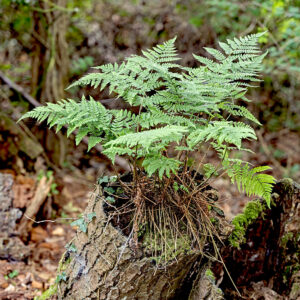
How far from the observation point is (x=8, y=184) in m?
3.50

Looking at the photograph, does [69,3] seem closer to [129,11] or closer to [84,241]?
[129,11]

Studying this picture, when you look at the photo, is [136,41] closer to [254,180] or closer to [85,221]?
[85,221]

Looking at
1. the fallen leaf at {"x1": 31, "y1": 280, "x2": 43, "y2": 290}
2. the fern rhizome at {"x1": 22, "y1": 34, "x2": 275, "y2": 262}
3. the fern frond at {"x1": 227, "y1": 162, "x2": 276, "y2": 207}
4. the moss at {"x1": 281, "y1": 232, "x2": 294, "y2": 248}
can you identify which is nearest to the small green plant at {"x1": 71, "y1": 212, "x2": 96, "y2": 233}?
the fern rhizome at {"x1": 22, "y1": 34, "x2": 275, "y2": 262}

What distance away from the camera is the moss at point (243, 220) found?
240 cm

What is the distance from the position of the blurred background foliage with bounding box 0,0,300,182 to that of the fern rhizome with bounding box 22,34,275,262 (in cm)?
272

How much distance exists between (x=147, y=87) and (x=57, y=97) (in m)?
3.36

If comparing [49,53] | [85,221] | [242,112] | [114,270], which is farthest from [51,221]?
[49,53]

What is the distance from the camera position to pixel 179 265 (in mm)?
2027

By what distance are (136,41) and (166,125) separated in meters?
5.41

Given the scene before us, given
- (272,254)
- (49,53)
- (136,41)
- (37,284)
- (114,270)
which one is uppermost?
(136,41)

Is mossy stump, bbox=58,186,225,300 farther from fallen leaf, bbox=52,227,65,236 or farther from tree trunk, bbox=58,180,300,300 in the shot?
fallen leaf, bbox=52,227,65,236

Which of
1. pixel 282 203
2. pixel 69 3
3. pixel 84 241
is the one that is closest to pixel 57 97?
pixel 69 3

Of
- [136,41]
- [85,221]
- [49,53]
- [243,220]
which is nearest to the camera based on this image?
[85,221]

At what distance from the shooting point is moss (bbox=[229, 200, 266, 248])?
240 centimetres
